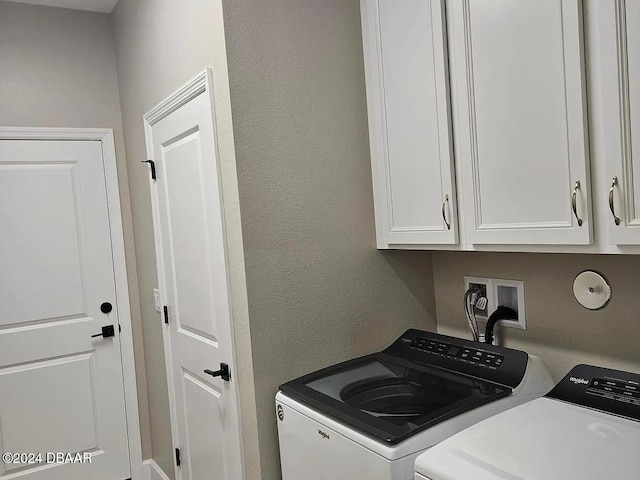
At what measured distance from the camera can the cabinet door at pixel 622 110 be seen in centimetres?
122

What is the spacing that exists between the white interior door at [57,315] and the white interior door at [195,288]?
2.06 feet

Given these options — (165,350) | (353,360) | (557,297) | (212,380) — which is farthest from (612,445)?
(165,350)

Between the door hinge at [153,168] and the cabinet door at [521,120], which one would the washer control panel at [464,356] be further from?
the door hinge at [153,168]

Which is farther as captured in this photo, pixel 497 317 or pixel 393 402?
pixel 497 317

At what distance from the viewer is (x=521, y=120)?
1473mm


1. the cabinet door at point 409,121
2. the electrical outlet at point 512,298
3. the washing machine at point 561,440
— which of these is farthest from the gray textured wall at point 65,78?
the washing machine at point 561,440

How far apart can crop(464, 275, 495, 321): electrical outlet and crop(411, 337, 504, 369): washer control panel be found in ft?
0.72

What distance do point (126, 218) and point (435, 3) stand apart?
2.13 m

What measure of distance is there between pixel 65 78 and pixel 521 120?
8.03 ft

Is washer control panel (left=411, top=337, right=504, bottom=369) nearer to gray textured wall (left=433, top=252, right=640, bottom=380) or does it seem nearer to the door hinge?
gray textured wall (left=433, top=252, right=640, bottom=380)

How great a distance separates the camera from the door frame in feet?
9.93

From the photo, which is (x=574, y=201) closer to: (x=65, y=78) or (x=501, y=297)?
(x=501, y=297)

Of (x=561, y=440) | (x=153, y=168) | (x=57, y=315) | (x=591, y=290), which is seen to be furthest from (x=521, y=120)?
(x=57, y=315)

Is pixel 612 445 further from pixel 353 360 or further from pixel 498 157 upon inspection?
pixel 353 360
